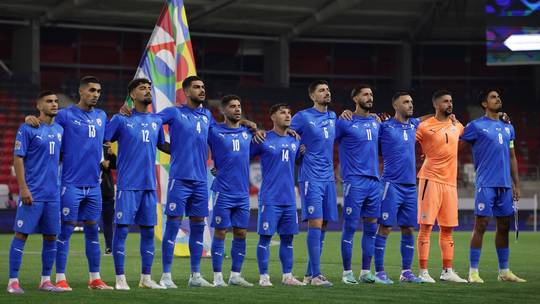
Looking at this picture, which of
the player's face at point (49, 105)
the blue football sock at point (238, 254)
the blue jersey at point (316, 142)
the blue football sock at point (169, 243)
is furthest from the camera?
the blue jersey at point (316, 142)

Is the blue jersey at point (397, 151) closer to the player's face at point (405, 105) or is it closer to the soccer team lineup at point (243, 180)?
the soccer team lineup at point (243, 180)

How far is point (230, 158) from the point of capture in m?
13.4

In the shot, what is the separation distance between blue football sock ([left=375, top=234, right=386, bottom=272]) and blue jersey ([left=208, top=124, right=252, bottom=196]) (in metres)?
1.87

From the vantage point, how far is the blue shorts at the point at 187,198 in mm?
13039

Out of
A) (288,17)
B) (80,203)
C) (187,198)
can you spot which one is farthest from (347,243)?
(288,17)

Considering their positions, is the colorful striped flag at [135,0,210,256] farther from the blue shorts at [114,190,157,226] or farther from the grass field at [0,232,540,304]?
the blue shorts at [114,190,157,226]

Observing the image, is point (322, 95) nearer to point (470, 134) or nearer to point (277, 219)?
point (277, 219)

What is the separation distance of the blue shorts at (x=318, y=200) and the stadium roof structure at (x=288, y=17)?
68.6 ft

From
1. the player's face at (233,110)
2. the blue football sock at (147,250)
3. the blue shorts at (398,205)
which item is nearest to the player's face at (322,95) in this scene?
the player's face at (233,110)

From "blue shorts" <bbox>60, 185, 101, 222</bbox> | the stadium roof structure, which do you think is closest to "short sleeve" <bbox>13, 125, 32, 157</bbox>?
"blue shorts" <bbox>60, 185, 101, 222</bbox>

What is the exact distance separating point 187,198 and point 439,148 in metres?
3.46

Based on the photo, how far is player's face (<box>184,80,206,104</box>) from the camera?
1327cm

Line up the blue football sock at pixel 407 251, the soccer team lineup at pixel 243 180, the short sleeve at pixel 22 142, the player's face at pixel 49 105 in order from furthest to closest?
the blue football sock at pixel 407 251 → the soccer team lineup at pixel 243 180 → the player's face at pixel 49 105 → the short sleeve at pixel 22 142

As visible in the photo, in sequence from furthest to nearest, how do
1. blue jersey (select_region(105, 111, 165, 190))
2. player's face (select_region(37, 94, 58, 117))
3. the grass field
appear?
blue jersey (select_region(105, 111, 165, 190)) < player's face (select_region(37, 94, 58, 117)) < the grass field
